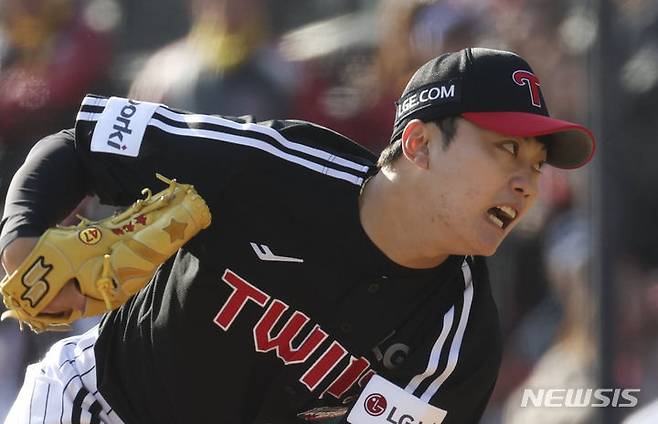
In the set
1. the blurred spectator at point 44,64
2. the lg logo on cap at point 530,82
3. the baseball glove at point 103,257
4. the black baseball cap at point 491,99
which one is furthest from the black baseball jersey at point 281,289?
the blurred spectator at point 44,64

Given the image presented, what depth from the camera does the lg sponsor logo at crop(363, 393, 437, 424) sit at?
2.90m

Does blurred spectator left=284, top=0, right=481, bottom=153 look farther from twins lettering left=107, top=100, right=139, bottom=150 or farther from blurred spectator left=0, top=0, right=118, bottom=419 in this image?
twins lettering left=107, top=100, right=139, bottom=150

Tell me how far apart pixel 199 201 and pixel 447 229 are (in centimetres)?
60

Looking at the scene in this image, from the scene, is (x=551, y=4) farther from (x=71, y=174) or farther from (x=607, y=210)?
(x=71, y=174)

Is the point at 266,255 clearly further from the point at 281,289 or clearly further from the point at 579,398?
the point at 579,398

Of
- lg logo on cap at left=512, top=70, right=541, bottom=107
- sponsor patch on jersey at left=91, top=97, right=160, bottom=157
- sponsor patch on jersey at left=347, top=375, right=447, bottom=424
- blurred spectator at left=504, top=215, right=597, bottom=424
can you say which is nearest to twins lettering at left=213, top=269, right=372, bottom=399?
sponsor patch on jersey at left=347, top=375, right=447, bottom=424

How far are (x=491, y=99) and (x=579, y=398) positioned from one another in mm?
1687

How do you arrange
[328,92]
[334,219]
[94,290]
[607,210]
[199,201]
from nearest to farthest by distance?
[94,290], [199,201], [334,219], [607,210], [328,92]

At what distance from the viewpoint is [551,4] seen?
4.16 meters

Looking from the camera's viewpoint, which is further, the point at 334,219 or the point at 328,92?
the point at 328,92

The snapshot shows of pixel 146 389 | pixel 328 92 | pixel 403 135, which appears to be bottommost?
pixel 146 389

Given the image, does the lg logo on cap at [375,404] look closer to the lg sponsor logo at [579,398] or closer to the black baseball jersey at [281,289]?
the black baseball jersey at [281,289]

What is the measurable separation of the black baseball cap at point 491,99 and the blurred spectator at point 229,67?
5.18 feet

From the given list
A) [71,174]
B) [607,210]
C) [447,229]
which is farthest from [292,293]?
[607,210]
